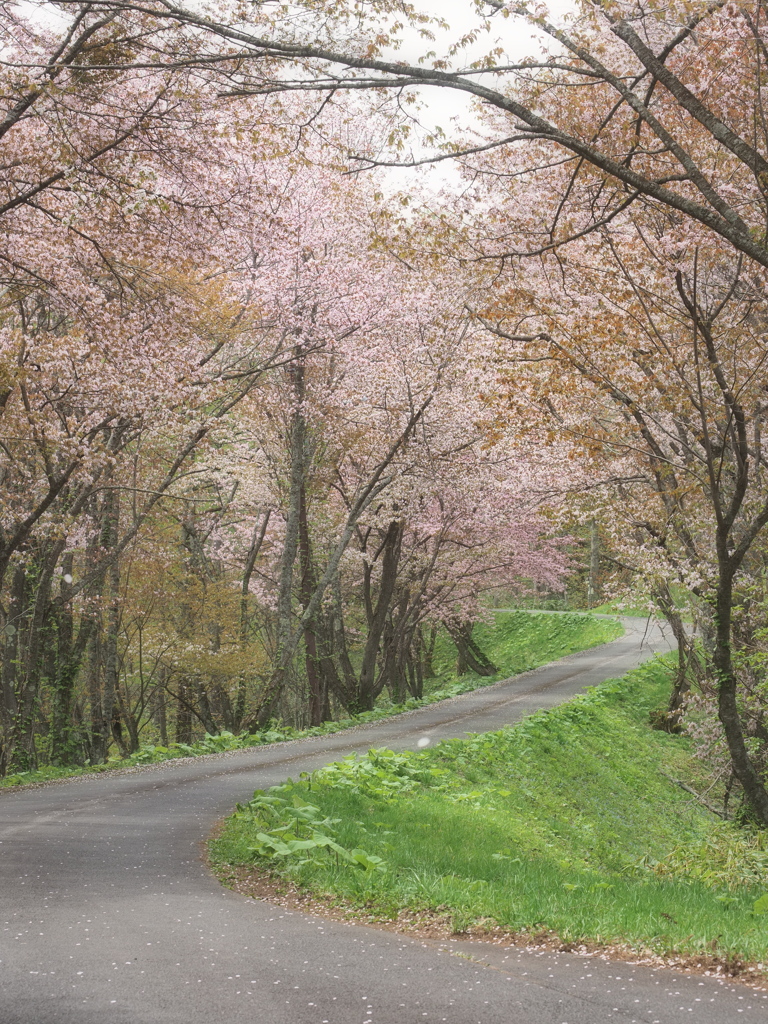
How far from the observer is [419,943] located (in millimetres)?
5730

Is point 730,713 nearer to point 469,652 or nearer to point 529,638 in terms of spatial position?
point 469,652

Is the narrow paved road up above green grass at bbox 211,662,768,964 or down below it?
above

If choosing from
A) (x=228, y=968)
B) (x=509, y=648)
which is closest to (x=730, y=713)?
(x=228, y=968)

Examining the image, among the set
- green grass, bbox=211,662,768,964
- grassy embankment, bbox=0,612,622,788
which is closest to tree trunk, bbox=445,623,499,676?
grassy embankment, bbox=0,612,622,788

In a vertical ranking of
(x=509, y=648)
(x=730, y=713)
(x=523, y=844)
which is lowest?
(x=523, y=844)

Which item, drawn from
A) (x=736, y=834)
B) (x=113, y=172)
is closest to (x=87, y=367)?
(x=113, y=172)

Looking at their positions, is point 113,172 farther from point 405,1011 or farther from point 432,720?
point 432,720

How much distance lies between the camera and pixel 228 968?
5148 mm

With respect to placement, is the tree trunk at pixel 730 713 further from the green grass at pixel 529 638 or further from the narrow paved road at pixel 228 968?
the green grass at pixel 529 638

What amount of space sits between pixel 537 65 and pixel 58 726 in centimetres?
1508

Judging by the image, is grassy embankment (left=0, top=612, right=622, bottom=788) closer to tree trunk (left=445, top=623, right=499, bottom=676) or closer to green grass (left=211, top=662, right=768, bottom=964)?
tree trunk (left=445, top=623, right=499, bottom=676)

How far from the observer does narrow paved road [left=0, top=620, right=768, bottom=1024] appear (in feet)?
14.8

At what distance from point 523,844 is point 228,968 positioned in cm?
550

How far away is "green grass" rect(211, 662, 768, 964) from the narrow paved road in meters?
0.57
